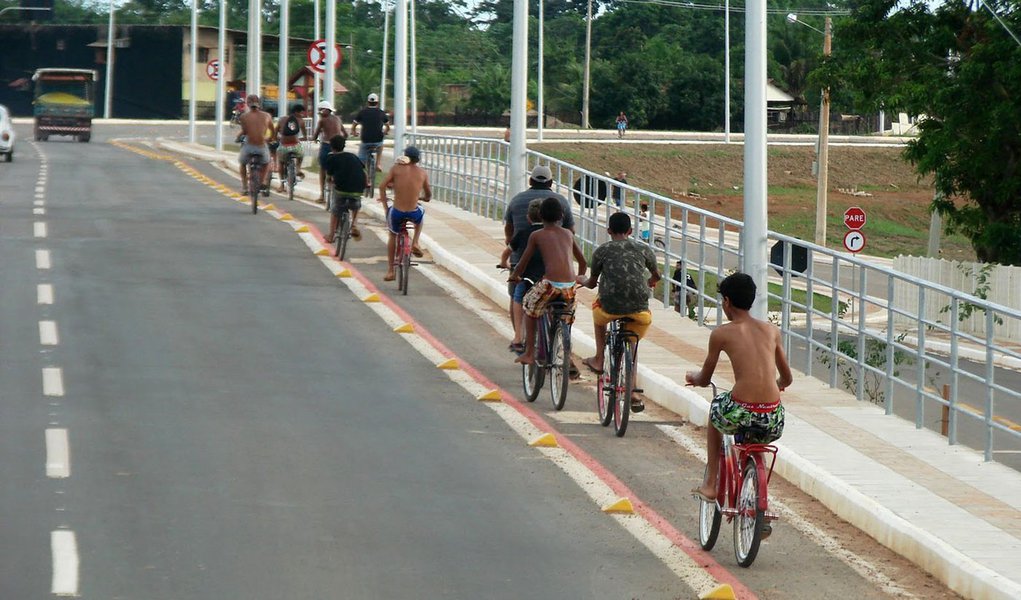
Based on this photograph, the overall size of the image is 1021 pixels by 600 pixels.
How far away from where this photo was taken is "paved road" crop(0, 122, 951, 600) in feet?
29.1

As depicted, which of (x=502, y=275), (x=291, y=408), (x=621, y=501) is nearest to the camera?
(x=621, y=501)

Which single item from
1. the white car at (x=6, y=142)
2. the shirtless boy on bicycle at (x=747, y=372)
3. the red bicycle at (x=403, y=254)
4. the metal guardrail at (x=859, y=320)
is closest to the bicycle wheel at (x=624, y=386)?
the metal guardrail at (x=859, y=320)

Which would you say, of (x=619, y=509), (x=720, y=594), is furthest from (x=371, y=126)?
(x=720, y=594)

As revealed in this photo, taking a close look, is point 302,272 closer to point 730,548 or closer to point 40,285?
point 40,285

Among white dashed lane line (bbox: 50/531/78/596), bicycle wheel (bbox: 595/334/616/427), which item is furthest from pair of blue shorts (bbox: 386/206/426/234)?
white dashed lane line (bbox: 50/531/78/596)

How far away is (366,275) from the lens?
2188 centimetres

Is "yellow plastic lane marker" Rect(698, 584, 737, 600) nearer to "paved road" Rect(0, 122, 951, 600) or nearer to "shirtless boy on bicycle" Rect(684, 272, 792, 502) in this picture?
"paved road" Rect(0, 122, 951, 600)

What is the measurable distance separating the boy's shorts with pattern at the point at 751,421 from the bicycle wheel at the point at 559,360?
4425 mm

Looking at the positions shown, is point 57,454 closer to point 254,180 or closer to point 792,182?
point 254,180

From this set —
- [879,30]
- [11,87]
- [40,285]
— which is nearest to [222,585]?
[40,285]

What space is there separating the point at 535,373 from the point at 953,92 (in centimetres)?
2056

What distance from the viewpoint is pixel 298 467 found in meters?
11.4

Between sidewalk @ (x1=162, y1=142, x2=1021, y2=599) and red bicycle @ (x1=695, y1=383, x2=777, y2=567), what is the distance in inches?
39.4

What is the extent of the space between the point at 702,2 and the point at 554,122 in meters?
22.7
